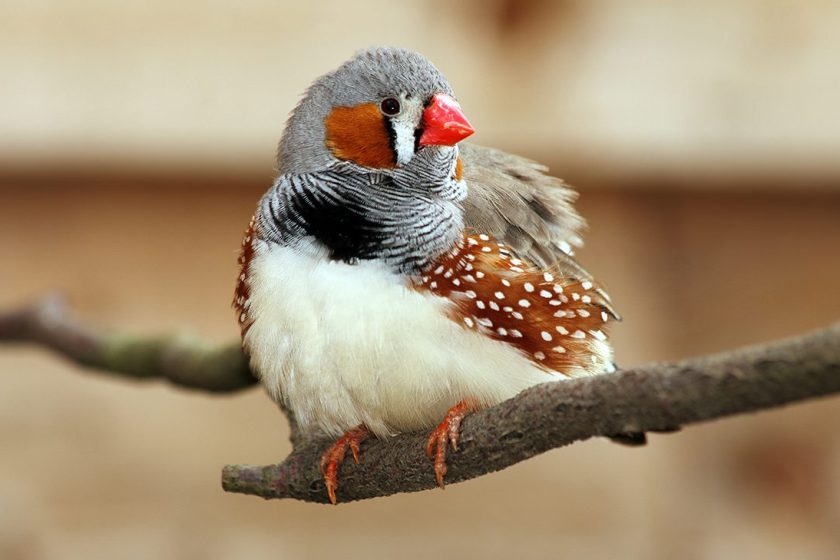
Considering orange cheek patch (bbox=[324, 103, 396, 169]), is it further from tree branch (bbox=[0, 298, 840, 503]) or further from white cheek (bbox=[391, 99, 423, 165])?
tree branch (bbox=[0, 298, 840, 503])

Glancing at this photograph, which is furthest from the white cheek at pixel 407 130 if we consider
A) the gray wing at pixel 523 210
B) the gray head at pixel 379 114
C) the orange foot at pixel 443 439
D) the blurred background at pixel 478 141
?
the blurred background at pixel 478 141

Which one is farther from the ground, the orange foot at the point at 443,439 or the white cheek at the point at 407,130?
the white cheek at the point at 407,130

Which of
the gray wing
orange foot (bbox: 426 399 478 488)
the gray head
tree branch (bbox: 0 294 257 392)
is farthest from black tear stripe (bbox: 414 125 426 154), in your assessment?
tree branch (bbox: 0 294 257 392)

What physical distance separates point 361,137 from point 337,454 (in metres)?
0.45

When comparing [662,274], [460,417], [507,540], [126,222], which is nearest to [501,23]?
[662,274]

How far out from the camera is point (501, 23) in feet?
8.54

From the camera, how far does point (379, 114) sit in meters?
1.64

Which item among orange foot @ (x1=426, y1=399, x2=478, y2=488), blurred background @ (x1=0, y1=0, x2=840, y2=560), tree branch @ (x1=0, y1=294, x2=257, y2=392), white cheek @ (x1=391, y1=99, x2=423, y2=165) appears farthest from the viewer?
blurred background @ (x1=0, y1=0, x2=840, y2=560)

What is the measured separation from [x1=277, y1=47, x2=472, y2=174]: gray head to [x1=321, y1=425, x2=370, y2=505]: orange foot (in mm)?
377

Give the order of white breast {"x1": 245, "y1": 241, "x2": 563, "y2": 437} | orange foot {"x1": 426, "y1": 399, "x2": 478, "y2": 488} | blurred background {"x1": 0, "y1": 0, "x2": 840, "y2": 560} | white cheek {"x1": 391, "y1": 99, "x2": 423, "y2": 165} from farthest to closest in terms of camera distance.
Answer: blurred background {"x1": 0, "y1": 0, "x2": 840, "y2": 560}, white cheek {"x1": 391, "y1": 99, "x2": 423, "y2": 165}, white breast {"x1": 245, "y1": 241, "x2": 563, "y2": 437}, orange foot {"x1": 426, "y1": 399, "x2": 478, "y2": 488}

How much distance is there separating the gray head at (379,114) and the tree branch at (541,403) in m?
0.39

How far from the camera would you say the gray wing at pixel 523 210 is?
1659mm

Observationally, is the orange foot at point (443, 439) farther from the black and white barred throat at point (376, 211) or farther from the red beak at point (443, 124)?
the red beak at point (443, 124)

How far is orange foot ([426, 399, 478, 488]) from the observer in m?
1.40
